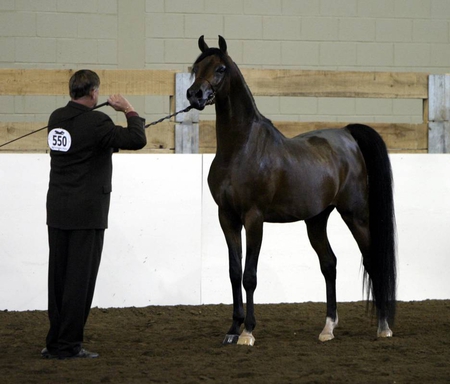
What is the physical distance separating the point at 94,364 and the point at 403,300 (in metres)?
2.72

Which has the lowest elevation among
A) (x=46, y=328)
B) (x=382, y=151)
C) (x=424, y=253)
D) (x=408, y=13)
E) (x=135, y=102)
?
(x=46, y=328)

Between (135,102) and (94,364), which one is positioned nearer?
(94,364)

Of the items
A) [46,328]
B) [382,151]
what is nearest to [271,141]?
[382,151]

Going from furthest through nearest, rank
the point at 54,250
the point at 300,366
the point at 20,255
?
the point at 20,255 < the point at 54,250 < the point at 300,366

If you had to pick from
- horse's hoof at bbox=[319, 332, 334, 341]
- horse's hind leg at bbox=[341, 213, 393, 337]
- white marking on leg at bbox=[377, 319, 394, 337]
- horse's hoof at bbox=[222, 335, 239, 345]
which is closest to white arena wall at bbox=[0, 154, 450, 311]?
horse's hind leg at bbox=[341, 213, 393, 337]

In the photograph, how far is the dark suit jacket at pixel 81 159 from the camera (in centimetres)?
344

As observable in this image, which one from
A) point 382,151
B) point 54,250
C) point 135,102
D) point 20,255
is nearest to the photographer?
point 54,250

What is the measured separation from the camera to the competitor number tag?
3436 mm

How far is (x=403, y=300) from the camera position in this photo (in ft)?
17.6

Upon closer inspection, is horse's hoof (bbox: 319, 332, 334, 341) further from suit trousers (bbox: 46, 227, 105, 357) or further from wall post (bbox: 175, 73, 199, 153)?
wall post (bbox: 175, 73, 199, 153)

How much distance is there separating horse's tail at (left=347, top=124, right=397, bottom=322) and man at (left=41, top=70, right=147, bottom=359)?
4.77 ft

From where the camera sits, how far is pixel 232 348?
3686 mm

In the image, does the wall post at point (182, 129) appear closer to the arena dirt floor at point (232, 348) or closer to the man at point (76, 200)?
the arena dirt floor at point (232, 348)

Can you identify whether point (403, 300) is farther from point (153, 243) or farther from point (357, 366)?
point (357, 366)
